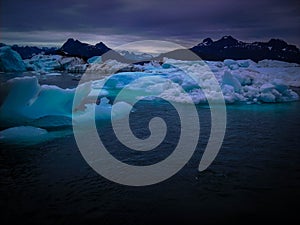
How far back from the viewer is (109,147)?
5434 mm

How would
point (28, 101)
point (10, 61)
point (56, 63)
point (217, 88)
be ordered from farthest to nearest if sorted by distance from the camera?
point (56, 63)
point (10, 61)
point (217, 88)
point (28, 101)

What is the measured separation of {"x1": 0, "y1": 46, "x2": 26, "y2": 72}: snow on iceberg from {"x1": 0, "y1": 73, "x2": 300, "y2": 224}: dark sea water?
24.3 meters

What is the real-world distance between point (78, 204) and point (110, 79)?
1387 centimetres

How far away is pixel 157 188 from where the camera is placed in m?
3.82

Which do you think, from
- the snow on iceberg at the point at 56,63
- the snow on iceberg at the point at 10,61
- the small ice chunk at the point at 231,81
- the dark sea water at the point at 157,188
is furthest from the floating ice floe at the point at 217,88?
the snow on iceberg at the point at 56,63

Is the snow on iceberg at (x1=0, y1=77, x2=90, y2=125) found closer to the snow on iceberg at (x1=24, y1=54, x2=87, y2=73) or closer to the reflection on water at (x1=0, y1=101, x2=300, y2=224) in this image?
the reflection on water at (x1=0, y1=101, x2=300, y2=224)

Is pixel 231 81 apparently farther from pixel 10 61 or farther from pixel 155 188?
pixel 10 61

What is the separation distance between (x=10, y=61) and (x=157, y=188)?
28744 millimetres

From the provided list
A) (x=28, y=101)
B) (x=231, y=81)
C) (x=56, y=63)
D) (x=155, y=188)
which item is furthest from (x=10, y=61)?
(x=155, y=188)

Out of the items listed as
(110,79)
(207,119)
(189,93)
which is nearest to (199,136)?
(207,119)

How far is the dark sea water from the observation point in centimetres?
311

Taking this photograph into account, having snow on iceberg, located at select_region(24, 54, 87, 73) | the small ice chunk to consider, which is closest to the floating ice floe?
the small ice chunk

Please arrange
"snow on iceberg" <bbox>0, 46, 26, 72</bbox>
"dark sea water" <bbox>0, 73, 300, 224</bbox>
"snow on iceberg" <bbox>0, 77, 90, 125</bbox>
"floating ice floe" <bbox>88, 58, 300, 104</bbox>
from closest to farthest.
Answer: "dark sea water" <bbox>0, 73, 300, 224</bbox> < "snow on iceberg" <bbox>0, 77, 90, 125</bbox> < "floating ice floe" <bbox>88, 58, 300, 104</bbox> < "snow on iceberg" <bbox>0, 46, 26, 72</bbox>

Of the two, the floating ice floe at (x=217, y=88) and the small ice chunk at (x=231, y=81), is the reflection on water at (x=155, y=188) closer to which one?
the floating ice floe at (x=217, y=88)
